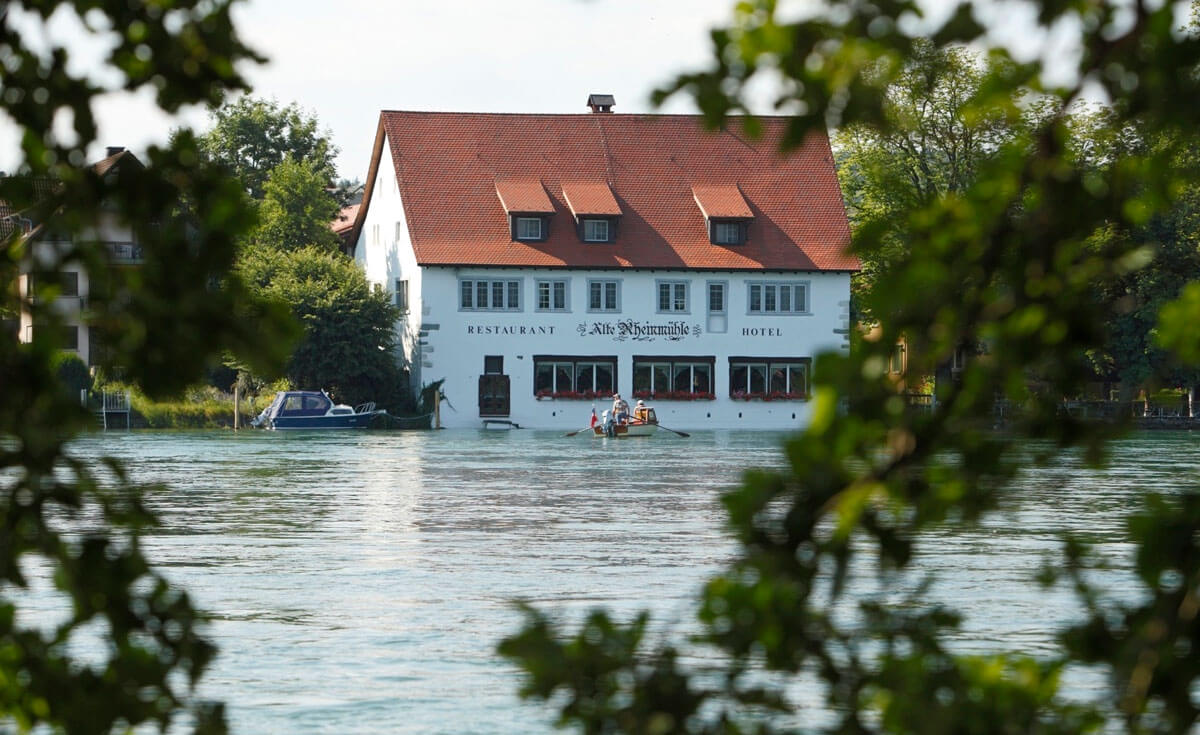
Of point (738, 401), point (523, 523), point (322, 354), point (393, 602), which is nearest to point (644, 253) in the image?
point (738, 401)

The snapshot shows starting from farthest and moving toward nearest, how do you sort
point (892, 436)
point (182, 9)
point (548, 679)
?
point (182, 9) < point (548, 679) < point (892, 436)

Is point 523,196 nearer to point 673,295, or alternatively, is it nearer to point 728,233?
point 673,295

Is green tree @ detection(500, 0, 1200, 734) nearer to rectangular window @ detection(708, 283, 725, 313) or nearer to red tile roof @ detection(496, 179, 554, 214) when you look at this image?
red tile roof @ detection(496, 179, 554, 214)

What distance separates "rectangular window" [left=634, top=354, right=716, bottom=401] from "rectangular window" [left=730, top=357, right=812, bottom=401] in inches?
34.0

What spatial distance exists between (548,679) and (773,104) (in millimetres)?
939

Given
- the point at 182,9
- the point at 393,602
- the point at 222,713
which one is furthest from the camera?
the point at 393,602

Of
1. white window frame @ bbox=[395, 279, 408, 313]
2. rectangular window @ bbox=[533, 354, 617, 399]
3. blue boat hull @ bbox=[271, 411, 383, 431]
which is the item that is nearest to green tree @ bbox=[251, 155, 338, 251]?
white window frame @ bbox=[395, 279, 408, 313]

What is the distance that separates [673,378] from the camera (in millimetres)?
69000

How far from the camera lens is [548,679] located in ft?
10.5

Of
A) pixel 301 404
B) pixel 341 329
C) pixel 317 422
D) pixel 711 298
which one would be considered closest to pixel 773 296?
pixel 711 298

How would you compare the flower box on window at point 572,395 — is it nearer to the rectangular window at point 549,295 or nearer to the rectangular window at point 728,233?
the rectangular window at point 549,295

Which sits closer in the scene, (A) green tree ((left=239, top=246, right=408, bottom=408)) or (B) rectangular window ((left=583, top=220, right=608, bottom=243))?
(A) green tree ((left=239, top=246, right=408, bottom=408))

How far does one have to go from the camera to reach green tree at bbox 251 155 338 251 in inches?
3150

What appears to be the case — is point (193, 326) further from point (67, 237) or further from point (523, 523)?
point (523, 523)
